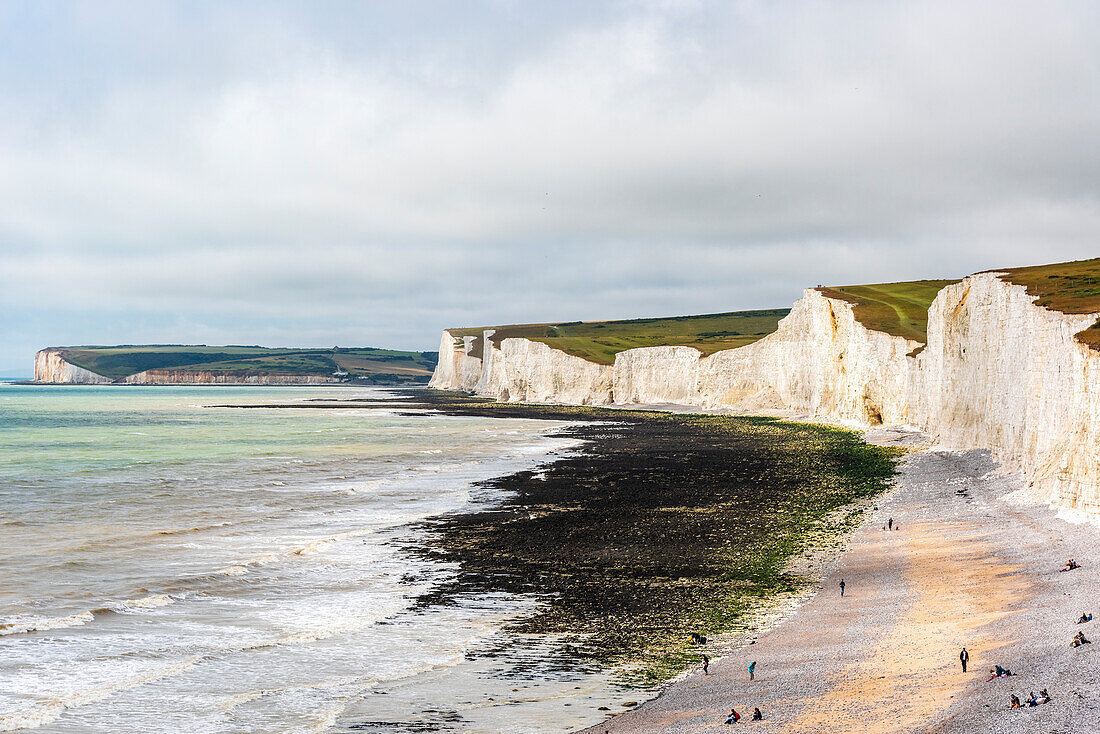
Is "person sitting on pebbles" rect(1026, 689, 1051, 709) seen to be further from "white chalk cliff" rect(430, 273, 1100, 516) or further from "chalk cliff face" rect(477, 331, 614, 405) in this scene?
"chalk cliff face" rect(477, 331, 614, 405)

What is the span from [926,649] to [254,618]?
11998 mm

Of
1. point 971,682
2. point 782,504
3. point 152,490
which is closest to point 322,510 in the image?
point 152,490

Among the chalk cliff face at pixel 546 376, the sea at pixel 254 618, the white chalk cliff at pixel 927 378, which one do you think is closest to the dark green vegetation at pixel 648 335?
the chalk cliff face at pixel 546 376

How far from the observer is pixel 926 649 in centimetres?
1209

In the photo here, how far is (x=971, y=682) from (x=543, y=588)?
8.97 metres

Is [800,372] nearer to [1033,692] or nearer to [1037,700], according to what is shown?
[1033,692]

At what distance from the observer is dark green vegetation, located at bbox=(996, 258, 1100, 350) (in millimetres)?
23331

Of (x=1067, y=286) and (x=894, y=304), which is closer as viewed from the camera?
(x=1067, y=286)

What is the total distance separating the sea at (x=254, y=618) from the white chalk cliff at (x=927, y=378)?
50.3 feet

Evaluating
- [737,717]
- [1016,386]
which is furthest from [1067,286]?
[737,717]

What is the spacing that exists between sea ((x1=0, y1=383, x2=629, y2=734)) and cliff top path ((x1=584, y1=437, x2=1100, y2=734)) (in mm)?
2258

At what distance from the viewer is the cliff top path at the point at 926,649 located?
9555 millimetres

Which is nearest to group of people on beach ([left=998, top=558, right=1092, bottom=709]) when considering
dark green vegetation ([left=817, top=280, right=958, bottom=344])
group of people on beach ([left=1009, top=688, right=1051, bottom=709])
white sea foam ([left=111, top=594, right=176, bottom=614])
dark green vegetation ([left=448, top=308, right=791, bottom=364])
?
group of people on beach ([left=1009, top=688, right=1051, bottom=709])

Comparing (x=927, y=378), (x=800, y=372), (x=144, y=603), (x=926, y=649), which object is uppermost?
(x=800, y=372)
